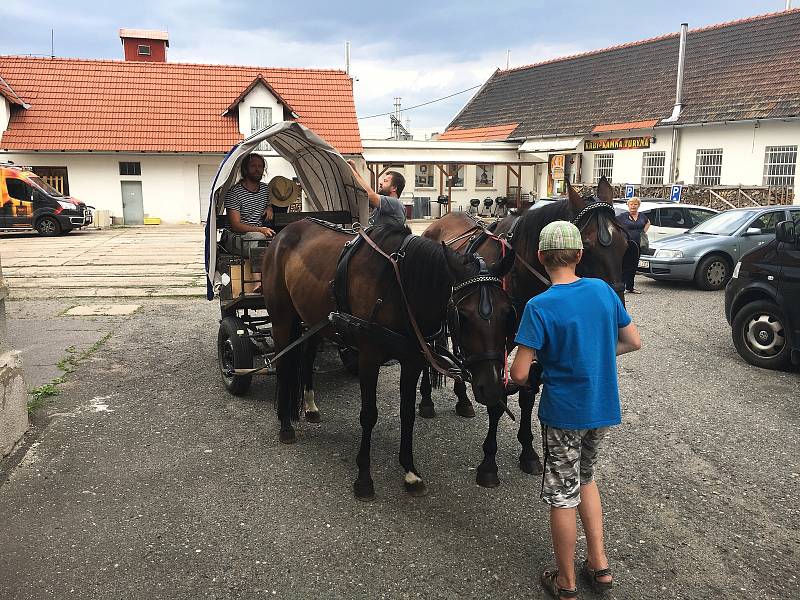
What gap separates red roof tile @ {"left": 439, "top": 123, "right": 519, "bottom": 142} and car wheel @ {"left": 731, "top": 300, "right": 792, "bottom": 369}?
84.4 ft

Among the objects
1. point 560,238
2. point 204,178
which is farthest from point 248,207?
point 204,178

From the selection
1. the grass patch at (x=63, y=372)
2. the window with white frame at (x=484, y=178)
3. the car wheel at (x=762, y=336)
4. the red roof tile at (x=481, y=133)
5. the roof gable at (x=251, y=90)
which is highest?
the roof gable at (x=251, y=90)

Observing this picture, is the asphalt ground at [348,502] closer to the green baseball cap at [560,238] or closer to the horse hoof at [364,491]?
the horse hoof at [364,491]

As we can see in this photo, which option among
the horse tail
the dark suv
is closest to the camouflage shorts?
the horse tail

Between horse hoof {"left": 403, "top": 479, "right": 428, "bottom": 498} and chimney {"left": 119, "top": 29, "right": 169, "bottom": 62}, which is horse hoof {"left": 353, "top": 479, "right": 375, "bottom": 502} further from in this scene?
chimney {"left": 119, "top": 29, "right": 169, "bottom": 62}

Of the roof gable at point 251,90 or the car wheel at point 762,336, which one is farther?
the roof gable at point 251,90

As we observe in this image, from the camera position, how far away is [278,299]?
5293 millimetres

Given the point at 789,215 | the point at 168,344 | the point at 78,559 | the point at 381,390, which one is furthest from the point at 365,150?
the point at 78,559

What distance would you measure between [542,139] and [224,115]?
15.1 m

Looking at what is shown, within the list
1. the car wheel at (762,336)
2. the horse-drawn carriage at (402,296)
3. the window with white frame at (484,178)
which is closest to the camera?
the horse-drawn carriage at (402,296)

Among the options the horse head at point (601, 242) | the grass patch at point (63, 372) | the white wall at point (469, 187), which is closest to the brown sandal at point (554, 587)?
the horse head at point (601, 242)

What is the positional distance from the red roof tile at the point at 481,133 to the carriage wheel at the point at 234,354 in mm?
27692

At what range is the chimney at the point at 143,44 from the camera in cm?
3638

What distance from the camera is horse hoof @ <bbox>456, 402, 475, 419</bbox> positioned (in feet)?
18.6
